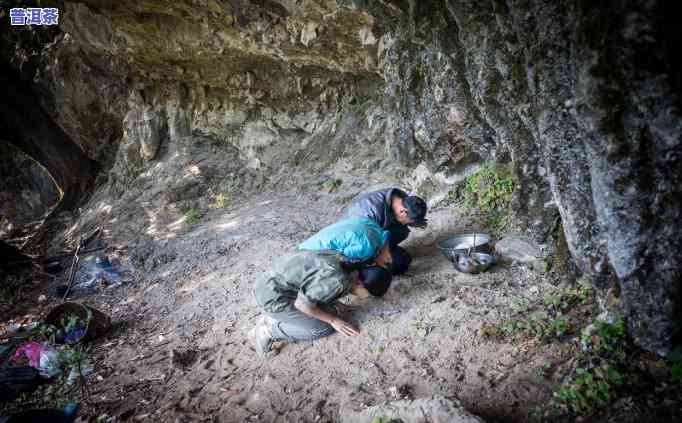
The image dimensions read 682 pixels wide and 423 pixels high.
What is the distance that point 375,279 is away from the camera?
145 inches

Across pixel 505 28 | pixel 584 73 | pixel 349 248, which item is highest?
pixel 505 28

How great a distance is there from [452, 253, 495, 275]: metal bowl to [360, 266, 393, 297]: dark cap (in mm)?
783

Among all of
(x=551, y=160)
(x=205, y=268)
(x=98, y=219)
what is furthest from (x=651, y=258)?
(x=98, y=219)

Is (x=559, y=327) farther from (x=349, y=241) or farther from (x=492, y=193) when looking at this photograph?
(x=492, y=193)

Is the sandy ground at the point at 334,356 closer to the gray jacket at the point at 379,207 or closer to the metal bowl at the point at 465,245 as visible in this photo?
the metal bowl at the point at 465,245

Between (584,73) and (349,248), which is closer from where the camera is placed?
(584,73)

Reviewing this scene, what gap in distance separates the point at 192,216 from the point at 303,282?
6.88 meters

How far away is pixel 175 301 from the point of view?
5.42m

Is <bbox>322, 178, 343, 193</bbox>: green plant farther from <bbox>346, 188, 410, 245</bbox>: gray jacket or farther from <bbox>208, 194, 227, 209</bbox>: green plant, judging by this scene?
<bbox>346, 188, 410, 245</bbox>: gray jacket

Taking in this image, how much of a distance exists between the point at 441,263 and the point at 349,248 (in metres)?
1.49

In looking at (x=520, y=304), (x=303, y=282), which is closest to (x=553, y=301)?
(x=520, y=304)

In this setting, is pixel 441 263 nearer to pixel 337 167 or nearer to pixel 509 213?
pixel 509 213

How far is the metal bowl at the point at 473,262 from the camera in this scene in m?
3.74

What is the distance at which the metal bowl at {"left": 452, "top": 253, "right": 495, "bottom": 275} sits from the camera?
12.3 ft
